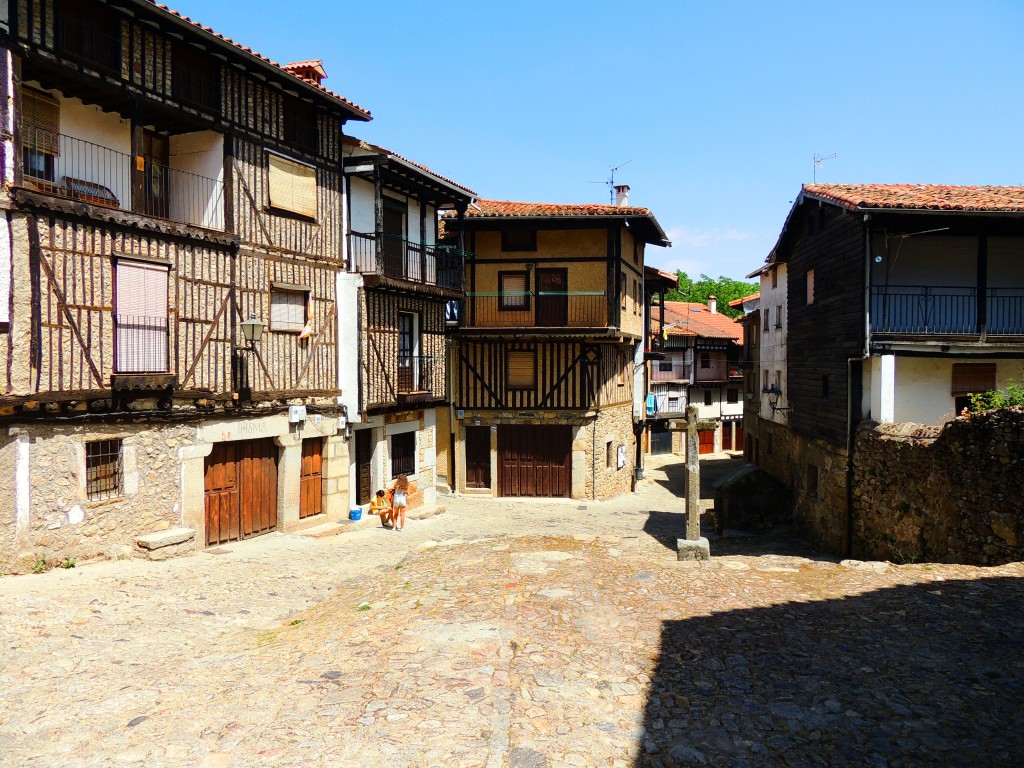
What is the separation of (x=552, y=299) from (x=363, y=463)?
948 centimetres

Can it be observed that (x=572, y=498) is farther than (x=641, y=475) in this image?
No

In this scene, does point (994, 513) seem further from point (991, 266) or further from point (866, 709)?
point (991, 266)

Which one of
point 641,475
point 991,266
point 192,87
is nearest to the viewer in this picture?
point 192,87

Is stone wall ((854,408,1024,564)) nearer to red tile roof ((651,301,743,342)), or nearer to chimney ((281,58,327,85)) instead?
chimney ((281,58,327,85))

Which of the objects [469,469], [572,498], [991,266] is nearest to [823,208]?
[991,266]

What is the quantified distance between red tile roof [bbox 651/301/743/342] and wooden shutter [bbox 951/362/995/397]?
21865mm

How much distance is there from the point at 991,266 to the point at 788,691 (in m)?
15.7

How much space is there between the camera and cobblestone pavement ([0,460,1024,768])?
19.7ft

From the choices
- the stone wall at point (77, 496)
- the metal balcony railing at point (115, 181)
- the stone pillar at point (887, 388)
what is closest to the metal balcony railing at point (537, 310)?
the stone pillar at point (887, 388)

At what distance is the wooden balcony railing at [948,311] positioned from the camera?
16.8 m

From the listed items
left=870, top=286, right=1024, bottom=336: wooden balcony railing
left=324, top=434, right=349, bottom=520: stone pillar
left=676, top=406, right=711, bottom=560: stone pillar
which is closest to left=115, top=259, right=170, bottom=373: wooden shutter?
left=324, top=434, right=349, bottom=520: stone pillar

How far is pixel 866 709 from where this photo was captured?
660 centimetres

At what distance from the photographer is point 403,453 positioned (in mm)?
20453

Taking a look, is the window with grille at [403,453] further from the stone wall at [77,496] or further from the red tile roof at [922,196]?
the red tile roof at [922,196]
